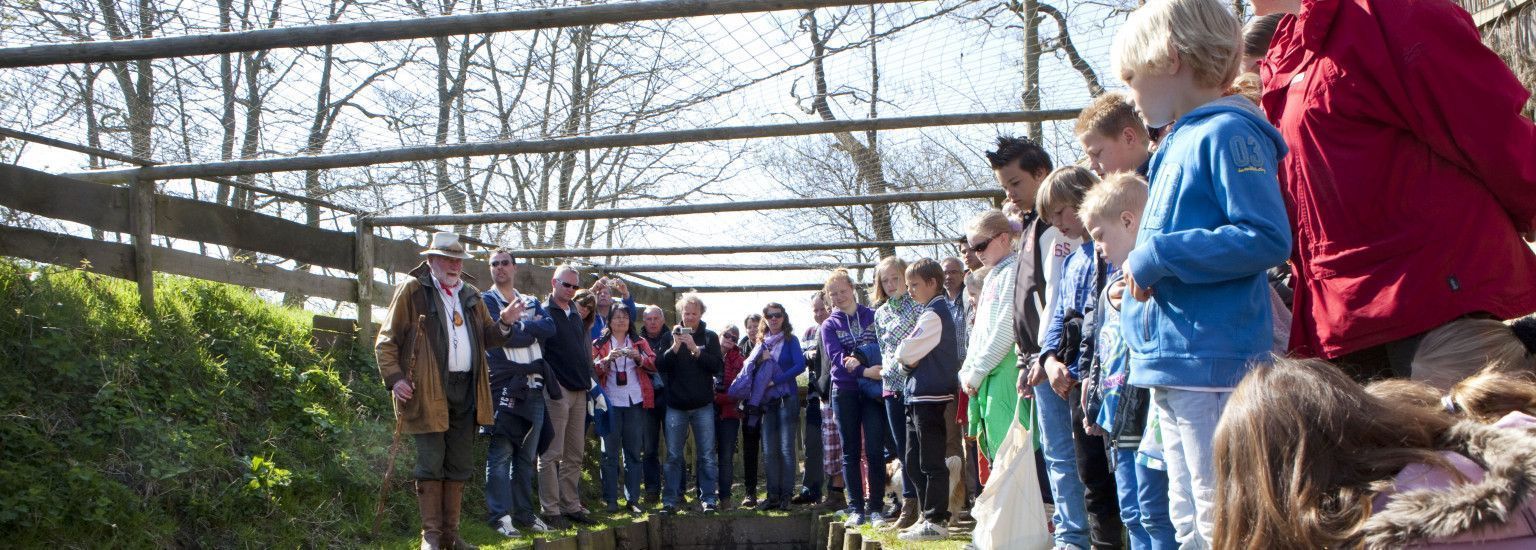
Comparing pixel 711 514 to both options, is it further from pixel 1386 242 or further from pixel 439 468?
pixel 1386 242

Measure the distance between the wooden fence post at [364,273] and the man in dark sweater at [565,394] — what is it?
1.91 meters

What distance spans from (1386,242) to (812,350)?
755 cm

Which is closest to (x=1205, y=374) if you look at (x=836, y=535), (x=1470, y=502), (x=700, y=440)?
(x=1470, y=502)

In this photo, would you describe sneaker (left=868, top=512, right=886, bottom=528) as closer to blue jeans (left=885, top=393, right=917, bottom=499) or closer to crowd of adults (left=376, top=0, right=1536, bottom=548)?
blue jeans (left=885, top=393, right=917, bottom=499)

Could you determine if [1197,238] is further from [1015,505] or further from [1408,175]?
[1015,505]

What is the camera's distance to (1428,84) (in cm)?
258

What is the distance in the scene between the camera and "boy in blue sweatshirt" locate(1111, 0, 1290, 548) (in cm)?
257

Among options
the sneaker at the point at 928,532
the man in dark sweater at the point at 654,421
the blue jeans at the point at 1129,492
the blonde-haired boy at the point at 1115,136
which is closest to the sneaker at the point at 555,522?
the man in dark sweater at the point at 654,421

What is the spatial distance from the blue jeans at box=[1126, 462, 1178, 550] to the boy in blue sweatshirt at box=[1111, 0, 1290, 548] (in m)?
0.42

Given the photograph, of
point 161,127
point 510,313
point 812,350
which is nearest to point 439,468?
point 510,313

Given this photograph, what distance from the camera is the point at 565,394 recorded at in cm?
905

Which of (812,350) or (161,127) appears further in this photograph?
(812,350)

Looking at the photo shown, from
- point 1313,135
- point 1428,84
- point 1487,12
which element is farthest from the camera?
point 1487,12

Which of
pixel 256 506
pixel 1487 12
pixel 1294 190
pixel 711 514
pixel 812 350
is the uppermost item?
pixel 1487 12
